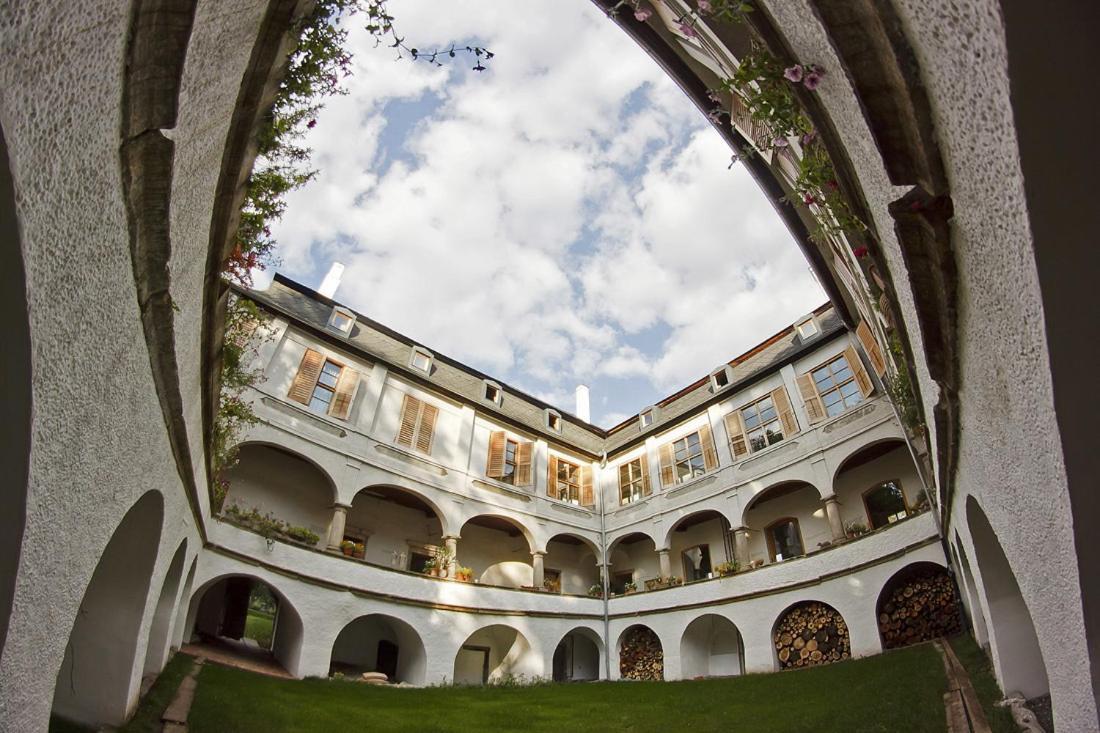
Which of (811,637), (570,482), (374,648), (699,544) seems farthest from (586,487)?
(811,637)

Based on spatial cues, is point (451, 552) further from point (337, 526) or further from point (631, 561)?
point (631, 561)

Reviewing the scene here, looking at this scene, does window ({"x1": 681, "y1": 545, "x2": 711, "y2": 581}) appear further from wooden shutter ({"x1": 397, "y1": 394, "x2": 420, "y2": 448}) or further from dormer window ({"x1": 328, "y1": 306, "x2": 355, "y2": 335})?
dormer window ({"x1": 328, "y1": 306, "x2": 355, "y2": 335})

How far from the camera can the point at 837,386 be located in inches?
652

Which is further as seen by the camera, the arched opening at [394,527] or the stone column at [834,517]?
the arched opening at [394,527]

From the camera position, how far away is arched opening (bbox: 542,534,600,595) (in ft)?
70.8

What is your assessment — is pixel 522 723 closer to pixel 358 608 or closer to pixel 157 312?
pixel 358 608

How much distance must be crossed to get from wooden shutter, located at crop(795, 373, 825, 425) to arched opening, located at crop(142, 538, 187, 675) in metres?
15.4

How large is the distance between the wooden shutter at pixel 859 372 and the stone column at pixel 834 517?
2.95 metres

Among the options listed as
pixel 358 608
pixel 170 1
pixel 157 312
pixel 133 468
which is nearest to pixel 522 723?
pixel 358 608

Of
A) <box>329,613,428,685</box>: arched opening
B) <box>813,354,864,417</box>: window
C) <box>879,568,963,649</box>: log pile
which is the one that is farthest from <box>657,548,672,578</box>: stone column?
<box>329,613,428,685</box>: arched opening

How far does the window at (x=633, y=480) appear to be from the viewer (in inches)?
830

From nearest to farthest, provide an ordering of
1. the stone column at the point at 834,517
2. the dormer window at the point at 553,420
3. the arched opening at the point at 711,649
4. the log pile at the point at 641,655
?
the stone column at the point at 834,517
the arched opening at the point at 711,649
the log pile at the point at 641,655
the dormer window at the point at 553,420

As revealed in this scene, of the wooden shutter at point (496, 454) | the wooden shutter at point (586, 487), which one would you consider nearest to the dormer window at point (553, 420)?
the wooden shutter at point (586, 487)

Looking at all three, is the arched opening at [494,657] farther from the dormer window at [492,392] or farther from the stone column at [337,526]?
the dormer window at [492,392]
